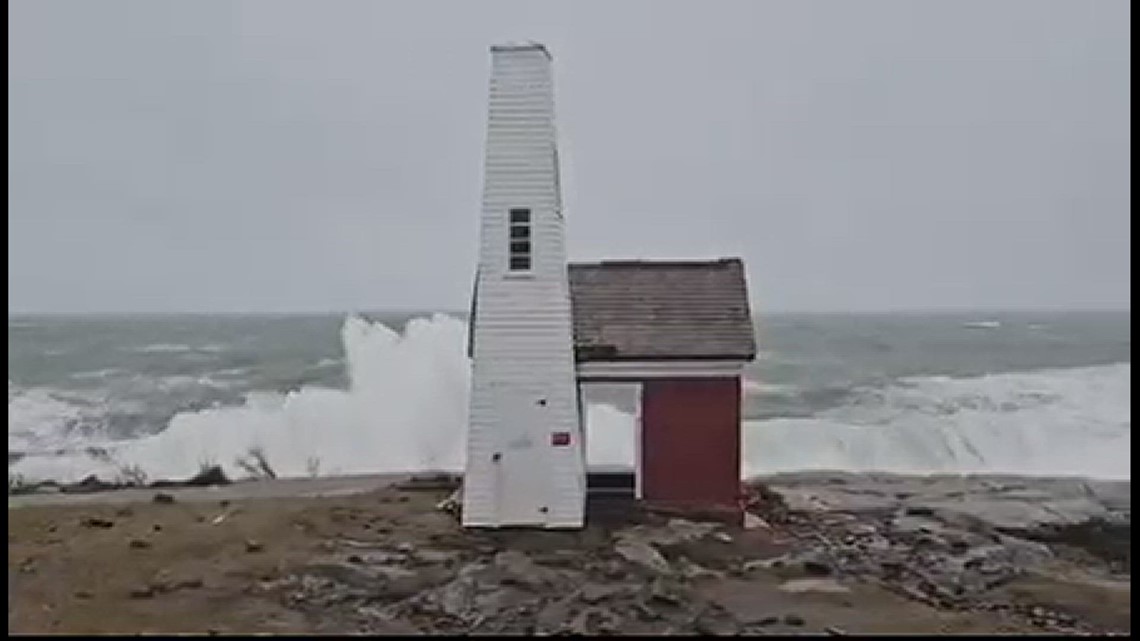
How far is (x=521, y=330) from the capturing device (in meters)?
16.1

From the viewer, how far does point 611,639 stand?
1118 centimetres

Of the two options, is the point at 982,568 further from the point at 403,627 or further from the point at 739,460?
the point at 403,627

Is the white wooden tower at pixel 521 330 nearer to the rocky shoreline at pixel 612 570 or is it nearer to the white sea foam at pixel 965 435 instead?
the rocky shoreline at pixel 612 570

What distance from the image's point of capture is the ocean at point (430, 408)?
29031 mm

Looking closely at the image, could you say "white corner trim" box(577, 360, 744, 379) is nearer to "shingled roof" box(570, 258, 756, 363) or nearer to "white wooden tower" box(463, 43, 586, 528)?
"shingled roof" box(570, 258, 756, 363)

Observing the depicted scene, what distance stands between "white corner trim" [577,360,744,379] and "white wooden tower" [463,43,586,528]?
1.27m

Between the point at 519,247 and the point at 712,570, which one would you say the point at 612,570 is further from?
the point at 519,247

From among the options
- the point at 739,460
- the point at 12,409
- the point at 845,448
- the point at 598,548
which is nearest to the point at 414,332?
the point at 845,448

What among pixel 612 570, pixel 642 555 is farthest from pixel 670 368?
pixel 612 570

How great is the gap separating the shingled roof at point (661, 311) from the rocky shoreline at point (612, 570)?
179cm

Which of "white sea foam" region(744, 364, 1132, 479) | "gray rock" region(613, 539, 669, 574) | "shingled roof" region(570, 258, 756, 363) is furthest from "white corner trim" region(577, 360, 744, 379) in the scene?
"white sea foam" region(744, 364, 1132, 479)

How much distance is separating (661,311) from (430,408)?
1199 cm

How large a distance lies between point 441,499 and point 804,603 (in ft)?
22.6

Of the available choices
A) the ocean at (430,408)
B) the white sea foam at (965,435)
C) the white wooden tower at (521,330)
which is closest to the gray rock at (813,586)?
the white wooden tower at (521,330)
